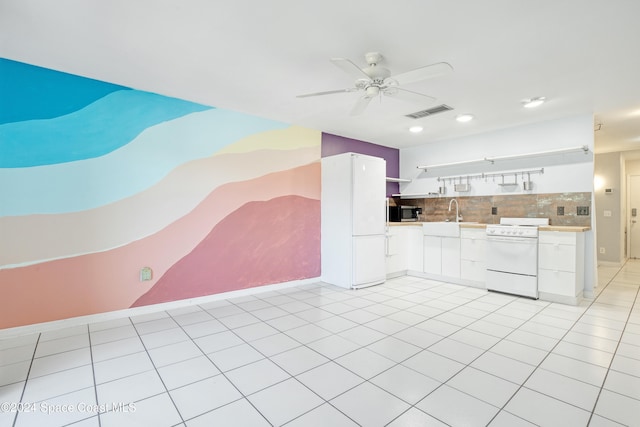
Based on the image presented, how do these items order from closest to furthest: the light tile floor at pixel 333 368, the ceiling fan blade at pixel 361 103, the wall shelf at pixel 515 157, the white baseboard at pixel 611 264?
the light tile floor at pixel 333 368, the ceiling fan blade at pixel 361 103, the wall shelf at pixel 515 157, the white baseboard at pixel 611 264

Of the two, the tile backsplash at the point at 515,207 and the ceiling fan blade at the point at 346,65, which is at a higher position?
the ceiling fan blade at the point at 346,65

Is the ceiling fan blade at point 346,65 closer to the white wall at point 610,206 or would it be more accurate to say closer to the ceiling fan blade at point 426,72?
the ceiling fan blade at point 426,72

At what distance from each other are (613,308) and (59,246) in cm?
625

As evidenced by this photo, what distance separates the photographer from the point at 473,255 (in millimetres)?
4598

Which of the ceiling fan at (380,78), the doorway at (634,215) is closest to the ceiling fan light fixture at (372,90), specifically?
the ceiling fan at (380,78)

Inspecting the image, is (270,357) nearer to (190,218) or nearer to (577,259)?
(190,218)

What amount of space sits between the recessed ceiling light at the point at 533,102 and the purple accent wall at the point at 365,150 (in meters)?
2.65

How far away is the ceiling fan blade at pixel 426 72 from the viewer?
86.6 inches

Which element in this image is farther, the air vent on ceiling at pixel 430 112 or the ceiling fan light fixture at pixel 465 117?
the ceiling fan light fixture at pixel 465 117

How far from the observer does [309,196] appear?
194 inches

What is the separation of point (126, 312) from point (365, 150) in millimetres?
4562

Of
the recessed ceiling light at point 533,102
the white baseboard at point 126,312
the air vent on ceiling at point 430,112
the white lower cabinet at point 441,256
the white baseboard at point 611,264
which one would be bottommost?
the white baseboard at point 611,264

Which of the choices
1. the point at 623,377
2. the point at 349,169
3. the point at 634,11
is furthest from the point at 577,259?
the point at 349,169

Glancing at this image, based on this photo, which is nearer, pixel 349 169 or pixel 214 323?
pixel 214 323
